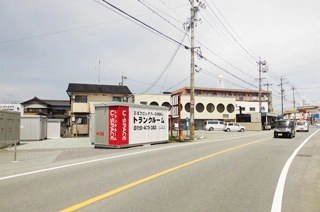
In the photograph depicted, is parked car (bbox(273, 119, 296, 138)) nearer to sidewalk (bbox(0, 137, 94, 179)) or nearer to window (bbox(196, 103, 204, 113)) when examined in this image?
sidewalk (bbox(0, 137, 94, 179))

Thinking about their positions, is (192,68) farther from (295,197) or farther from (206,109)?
(206,109)

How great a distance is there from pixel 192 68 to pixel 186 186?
24767 mm

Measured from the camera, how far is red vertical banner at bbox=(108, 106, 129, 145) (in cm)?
2216

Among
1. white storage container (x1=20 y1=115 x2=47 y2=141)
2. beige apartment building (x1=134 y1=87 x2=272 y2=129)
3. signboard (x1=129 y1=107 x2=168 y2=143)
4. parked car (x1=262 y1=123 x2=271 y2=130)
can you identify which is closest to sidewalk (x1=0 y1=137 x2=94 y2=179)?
signboard (x1=129 y1=107 x2=168 y2=143)

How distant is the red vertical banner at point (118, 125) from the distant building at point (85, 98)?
26.8 meters

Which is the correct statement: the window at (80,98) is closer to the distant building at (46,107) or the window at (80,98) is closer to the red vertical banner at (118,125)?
the distant building at (46,107)

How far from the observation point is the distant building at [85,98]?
167 ft

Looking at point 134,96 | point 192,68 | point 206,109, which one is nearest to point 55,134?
point 192,68

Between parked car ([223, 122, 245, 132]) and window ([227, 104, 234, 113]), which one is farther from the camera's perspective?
window ([227, 104, 234, 113])

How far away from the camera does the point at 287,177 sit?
10.5 m

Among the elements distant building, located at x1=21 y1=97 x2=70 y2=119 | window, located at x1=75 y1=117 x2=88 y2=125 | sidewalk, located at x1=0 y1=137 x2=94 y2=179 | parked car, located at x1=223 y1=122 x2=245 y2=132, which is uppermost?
distant building, located at x1=21 y1=97 x2=70 y2=119

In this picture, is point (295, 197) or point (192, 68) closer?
point (295, 197)

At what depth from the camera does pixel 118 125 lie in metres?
22.2

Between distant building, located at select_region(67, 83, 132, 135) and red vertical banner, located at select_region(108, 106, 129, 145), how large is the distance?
26.8 meters
